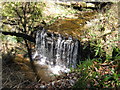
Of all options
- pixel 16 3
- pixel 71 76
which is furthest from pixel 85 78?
A: pixel 16 3

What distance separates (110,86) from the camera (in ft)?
7.84

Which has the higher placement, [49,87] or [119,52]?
[119,52]

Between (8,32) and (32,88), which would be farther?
(8,32)

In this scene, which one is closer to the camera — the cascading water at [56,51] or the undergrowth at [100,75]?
the undergrowth at [100,75]

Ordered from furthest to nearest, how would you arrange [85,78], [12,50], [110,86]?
[12,50] → [85,78] → [110,86]

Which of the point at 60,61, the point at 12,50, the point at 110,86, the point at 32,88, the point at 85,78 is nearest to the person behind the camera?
the point at 110,86

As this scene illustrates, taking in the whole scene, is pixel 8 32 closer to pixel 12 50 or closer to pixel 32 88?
pixel 12 50

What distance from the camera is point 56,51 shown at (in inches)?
222

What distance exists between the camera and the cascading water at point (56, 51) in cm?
511

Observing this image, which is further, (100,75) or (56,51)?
(56,51)

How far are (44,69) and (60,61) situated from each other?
0.81 metres

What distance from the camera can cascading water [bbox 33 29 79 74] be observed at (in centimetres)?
511

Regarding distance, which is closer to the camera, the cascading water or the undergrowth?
the undergrowth

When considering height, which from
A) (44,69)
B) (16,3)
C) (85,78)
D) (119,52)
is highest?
(16,3)
